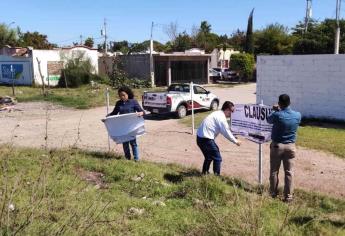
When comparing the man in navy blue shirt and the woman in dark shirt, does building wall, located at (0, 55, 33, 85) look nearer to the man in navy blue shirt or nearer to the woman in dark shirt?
the woman in dark shirt

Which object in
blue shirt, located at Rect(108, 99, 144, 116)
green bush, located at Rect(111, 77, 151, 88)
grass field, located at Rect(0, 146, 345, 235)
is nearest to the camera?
grass field, located at Rect(0, 146, 345, 235)

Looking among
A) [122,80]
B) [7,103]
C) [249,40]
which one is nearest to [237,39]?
[249,40]

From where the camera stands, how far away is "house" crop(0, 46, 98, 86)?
116 feet

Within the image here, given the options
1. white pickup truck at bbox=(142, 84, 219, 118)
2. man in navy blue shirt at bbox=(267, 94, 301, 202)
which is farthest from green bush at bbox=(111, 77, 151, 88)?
man in navy blue shirt at bbox=(267, 94, 301, 202)

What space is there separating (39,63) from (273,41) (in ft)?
114

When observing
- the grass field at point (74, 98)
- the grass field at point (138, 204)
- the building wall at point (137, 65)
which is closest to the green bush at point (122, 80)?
the building wall at point (137, 65)

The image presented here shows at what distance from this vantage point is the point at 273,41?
60.0m

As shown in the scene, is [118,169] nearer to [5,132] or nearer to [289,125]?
[289,125]

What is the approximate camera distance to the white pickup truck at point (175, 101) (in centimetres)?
1920

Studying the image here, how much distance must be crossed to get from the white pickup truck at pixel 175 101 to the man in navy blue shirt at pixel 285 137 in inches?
458

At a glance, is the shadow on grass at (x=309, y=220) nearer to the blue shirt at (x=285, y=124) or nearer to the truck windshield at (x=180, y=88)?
the blue shirt at (x=285, y=124)

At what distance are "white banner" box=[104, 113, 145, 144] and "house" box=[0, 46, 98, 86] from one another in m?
25.5

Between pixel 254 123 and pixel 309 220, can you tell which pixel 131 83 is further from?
pixel 309 220

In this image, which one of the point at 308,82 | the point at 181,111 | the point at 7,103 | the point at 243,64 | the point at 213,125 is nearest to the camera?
the point at 213,125
